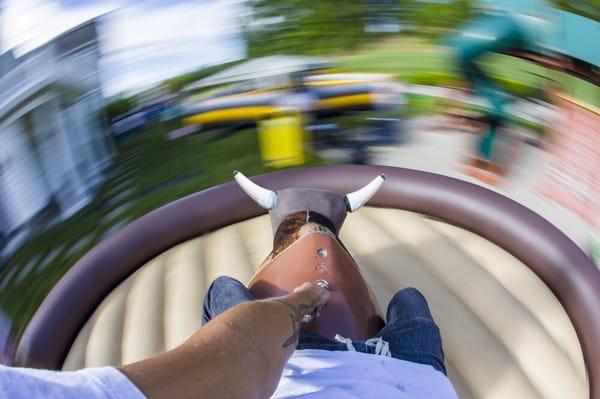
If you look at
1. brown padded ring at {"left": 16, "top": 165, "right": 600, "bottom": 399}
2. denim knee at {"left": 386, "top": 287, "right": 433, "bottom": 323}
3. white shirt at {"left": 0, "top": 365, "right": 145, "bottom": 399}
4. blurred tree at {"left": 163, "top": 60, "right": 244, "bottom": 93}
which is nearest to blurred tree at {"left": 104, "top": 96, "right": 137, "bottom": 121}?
blurred tree at {"left": 163, "top": 60, "right": 244, "bottom": 93}

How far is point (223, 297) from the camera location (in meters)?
1.13

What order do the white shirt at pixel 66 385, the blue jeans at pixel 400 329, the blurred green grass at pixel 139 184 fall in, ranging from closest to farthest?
the white shirt at pixel 66 385, the blue jeans at pixel 400 329, the blurred green grass at pixel 139 184

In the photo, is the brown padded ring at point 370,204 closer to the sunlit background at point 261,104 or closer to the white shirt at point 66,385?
the sunlit background at point 261,104

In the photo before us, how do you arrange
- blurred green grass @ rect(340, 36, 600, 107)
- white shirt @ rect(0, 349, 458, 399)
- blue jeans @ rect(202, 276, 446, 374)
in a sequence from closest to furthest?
white shirt @ rect(0, 349, 458, 399), blue jeans @ rect(202, 276, 446, 374), blurred green grass @ rect(340, 36, 600, 107)

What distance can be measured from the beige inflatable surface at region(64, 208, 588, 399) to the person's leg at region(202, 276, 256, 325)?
6.8 inches

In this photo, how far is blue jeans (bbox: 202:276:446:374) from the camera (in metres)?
0.98

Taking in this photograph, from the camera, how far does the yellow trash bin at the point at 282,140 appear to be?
6.06ft

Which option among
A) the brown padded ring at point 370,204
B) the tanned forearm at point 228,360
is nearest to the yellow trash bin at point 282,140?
the brown padded ring at point 370,204

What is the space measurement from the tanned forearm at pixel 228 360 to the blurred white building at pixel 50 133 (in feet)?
3.90

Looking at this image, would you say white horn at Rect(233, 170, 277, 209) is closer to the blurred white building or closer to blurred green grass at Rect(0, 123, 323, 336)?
blurred green grass at Rect(0, 123, 323, 336)

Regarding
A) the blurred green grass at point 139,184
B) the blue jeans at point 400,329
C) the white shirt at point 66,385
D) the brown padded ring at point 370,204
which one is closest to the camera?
the white shirt at point 66,385

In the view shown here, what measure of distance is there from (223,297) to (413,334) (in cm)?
35

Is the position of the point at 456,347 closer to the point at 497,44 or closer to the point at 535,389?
the point at 535,389

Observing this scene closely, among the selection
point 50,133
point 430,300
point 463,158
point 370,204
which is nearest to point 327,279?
point 430,300
